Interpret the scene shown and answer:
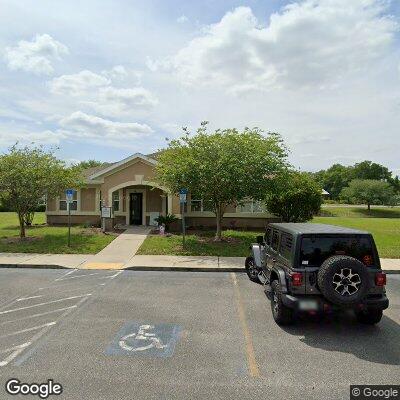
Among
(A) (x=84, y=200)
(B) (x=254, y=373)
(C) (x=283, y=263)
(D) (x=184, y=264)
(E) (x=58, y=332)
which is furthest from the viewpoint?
(A) (x=84, y=200)

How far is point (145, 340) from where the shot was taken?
645 cm

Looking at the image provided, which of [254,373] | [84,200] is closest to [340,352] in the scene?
[254,373]

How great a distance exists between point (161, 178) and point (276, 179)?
519 centimetres

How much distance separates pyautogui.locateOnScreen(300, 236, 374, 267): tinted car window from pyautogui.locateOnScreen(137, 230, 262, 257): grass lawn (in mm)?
8088

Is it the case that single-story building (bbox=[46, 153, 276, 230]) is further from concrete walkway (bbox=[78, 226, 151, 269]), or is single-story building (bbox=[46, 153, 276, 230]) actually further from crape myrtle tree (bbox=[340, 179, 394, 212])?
crape myrtle tree (bbox=[340, 179, 394, 212])

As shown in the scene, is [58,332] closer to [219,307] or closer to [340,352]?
[219,307]

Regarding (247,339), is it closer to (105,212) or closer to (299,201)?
(105,212)

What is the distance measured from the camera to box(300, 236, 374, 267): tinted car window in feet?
22.8

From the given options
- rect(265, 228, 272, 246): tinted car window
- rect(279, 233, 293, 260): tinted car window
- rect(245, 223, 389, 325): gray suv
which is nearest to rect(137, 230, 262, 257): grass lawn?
rect(265, 228, 272, 246): tinted car window

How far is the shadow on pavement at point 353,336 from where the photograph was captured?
19.6ft

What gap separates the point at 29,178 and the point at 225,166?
8812 mm

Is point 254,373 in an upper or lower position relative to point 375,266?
lower

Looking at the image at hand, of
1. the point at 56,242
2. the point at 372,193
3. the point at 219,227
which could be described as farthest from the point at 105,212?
the point at 372,193

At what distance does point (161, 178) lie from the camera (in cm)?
1778
